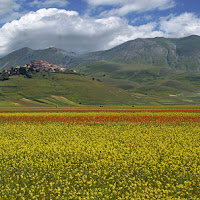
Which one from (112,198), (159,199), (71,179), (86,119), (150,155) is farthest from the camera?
(86,119)

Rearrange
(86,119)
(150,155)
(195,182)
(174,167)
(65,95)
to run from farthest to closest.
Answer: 1. (65,95)
2. (86,119)
3. (150,155)
4. (174,167)
5. (195,182)

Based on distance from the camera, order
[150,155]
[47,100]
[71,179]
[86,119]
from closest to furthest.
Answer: [71,179], [150,155], [86,119], [47,100]

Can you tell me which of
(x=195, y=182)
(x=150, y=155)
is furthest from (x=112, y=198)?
(x=150, y=155)

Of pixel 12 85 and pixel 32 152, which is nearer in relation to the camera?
pixel 32 152

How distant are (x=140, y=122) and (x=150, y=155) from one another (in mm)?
19677

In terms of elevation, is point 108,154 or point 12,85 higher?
point 12,85

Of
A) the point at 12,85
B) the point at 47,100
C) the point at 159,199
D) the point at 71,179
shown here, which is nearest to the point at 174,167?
the point at 159,199

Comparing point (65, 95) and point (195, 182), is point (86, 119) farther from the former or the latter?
point (65, 95)

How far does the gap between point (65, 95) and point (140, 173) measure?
180 metres

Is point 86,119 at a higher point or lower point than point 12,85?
lower

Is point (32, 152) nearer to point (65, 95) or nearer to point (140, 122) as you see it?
point (140, 122)

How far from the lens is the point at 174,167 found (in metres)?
14.7

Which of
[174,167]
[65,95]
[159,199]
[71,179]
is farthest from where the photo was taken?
[65,95]

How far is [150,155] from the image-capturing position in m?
16.7
